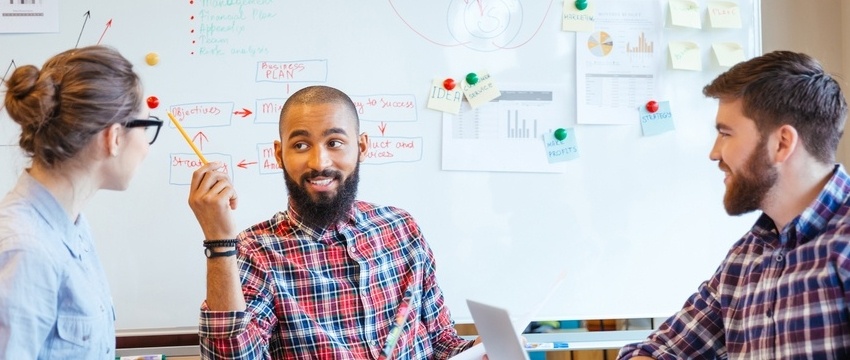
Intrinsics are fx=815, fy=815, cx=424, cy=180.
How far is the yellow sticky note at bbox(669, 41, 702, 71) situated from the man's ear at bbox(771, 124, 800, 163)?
0.97 meters

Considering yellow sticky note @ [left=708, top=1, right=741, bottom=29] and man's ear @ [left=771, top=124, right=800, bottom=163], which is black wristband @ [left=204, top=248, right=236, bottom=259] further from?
yellow sticky note @ [left=708, top=1, right=741, bottom=29]

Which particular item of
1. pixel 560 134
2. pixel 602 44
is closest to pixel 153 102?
pixel 560 134

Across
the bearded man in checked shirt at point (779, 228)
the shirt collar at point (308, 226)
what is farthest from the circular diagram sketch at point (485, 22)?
the bearded man in checked shirt at point (779, 228)

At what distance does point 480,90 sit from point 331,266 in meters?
0.78

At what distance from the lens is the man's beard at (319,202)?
2.01 m

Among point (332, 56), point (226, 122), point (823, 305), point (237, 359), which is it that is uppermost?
point (332, 56)

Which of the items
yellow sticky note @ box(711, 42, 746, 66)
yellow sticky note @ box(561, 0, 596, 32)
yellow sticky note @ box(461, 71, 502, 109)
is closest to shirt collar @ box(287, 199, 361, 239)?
yellow sticky note @ box(461, 71, 502, 109)

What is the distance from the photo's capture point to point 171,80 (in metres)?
2.43

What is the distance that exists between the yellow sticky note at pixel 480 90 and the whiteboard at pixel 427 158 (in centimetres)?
3

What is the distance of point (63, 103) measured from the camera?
4.39 ft

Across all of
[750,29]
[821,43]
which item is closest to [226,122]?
[750,29]

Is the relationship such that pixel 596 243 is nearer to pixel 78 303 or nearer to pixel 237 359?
pixel 237 359

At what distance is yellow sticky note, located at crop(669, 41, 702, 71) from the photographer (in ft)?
8.34

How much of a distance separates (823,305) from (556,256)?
3.66 feet
